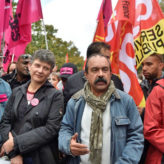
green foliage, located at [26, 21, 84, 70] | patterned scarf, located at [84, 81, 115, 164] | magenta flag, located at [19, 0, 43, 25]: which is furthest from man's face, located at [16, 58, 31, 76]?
green foliage, located at [26, 21, 84, 70]

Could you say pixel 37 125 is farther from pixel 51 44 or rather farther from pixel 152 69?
pixel 51 44

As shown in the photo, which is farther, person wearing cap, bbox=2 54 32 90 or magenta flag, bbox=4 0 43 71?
magenta flag, bbox=4 0 43 71

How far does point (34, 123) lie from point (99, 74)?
856 millimetres

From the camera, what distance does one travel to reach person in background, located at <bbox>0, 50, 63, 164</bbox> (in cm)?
245

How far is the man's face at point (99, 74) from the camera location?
229 centimetres

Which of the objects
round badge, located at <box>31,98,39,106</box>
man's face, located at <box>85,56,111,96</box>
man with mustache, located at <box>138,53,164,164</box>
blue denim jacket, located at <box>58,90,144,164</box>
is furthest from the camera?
man with mustache, located at <box>138,53,164,164</box>

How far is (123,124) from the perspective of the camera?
2176 millimetres

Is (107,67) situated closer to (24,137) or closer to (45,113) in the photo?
(45,113)

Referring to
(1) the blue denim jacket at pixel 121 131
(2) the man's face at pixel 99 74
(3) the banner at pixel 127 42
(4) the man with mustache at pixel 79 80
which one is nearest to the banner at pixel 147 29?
(3) the banner at pixel 127 42

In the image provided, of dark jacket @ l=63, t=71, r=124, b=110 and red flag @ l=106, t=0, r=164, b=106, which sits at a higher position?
red flag @ l=106, t=0, r=164, b=106

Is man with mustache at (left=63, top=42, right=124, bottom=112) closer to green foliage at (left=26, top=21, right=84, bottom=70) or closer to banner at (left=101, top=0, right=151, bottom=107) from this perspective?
banner at (left=101, top=0, right=151, bottom=107)

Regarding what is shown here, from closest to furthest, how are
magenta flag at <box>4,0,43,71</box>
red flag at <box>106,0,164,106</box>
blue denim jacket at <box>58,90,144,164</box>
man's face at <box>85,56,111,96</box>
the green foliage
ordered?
1. blue denim jacket at <box>58,90,144,164</box>
2. man's face at <box>85,56,111,96</box>
3. red flag at <box>106,0,164,106</box>
4. magenta flag at <box>4,0,43,71</box>
5. the green foliage

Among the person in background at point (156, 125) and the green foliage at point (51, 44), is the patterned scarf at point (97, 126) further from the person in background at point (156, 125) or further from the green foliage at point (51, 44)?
the green foliage at point (51, 44)

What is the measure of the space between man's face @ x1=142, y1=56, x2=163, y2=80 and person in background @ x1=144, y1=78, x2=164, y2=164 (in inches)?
30.6
